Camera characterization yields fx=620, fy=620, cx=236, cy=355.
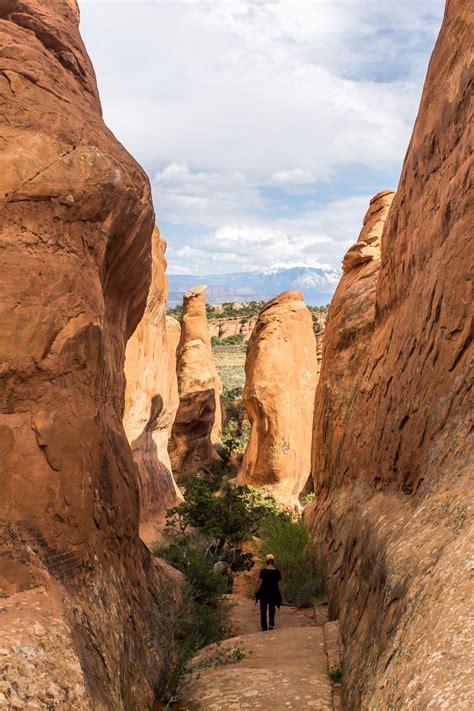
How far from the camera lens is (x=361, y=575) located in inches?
294

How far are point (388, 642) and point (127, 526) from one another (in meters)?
3.56

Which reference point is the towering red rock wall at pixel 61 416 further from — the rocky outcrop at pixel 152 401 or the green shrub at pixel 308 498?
the green shrub at pixel 308 498

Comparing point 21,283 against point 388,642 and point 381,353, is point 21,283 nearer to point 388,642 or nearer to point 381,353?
point 388,642

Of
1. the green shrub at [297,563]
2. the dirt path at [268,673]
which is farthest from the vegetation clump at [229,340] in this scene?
the dirt path at [268,673]

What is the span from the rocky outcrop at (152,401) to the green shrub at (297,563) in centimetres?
514

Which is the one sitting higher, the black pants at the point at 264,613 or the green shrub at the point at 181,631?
the green shrub at the point at 181,631

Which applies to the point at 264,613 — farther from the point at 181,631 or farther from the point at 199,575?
the point at 181,631

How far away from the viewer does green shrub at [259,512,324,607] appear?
40.5 ft

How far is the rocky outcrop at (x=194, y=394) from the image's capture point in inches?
1247

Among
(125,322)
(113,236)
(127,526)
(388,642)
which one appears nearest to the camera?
(388,642)

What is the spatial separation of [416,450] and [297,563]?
686cm

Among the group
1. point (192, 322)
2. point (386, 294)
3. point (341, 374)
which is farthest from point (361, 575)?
point (192, 322)

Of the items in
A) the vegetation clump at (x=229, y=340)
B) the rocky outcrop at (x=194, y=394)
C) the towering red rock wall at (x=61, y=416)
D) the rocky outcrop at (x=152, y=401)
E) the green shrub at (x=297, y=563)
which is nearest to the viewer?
the towering red rock wall at (x=61, y=416)

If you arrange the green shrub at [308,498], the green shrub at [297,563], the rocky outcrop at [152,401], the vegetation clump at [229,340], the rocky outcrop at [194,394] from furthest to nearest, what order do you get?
the vegetation clump at [229,340] < the rocky outcrop at [194,394] < the green shrub at [308,498] < the rocky outcrop at [152,401] < the green shrub at [297,563]
